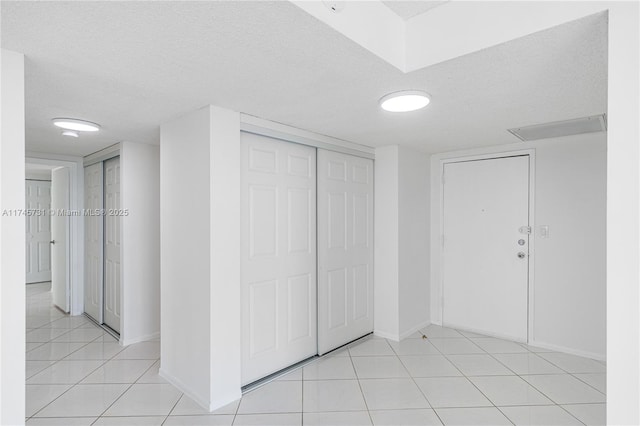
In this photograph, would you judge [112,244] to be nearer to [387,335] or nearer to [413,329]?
[387,335]

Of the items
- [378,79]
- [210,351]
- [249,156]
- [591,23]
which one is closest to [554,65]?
[591,23]

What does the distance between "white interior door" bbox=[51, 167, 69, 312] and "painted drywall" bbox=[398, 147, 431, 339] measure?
13.8 ft

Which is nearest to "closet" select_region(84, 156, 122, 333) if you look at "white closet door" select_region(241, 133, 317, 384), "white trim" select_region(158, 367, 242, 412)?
"white trim" select_region(158, 367, 242, 412)

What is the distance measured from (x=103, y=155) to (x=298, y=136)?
2441 millimetres

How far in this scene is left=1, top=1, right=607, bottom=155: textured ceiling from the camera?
128 cm

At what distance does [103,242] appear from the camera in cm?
404

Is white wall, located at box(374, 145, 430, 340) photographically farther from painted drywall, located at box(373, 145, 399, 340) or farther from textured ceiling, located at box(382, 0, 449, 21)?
textured ceiling, located at box(382, 0, 449, 21)

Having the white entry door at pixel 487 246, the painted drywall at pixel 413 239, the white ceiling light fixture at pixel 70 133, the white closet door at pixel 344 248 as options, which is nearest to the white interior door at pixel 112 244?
the white ceiling light fixture at pixel 70 133

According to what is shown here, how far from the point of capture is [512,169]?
363cm

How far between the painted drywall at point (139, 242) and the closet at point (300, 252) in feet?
5.35

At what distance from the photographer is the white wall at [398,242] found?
144 inches
